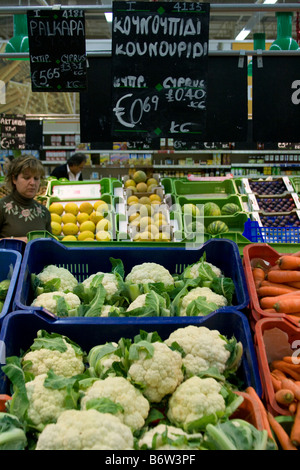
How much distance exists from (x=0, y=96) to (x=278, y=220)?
3185mm

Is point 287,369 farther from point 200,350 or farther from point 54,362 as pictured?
point 54,362

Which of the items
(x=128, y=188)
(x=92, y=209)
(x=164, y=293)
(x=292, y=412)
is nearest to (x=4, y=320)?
Result: (x=164, y=293)

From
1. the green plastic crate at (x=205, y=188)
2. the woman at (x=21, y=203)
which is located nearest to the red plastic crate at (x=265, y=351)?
the woman at (x=21, y=203)

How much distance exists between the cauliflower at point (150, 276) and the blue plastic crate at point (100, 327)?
0.44m

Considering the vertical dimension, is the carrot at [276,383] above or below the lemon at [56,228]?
below

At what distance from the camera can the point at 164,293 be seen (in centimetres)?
223

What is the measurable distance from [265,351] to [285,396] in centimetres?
30

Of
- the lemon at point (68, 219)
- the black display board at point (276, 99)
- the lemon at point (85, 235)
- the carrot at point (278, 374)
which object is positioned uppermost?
the black display board at point (276, 99)

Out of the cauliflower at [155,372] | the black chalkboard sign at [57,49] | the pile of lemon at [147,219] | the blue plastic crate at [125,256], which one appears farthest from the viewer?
the pile of lemon at [147,219]

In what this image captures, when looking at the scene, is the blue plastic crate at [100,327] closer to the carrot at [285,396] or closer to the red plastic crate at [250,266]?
the red plastic crate at [250,266]

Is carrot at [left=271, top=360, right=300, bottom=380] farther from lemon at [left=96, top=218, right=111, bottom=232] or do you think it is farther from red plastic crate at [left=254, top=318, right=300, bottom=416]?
lemon at [left=96, top=218, right=111, bottom=232]

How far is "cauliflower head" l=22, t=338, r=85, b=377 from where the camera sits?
5.63 ft

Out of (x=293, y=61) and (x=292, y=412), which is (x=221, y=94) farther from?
(x=292, y=412)

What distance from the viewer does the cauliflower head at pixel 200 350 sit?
5.62 feet
